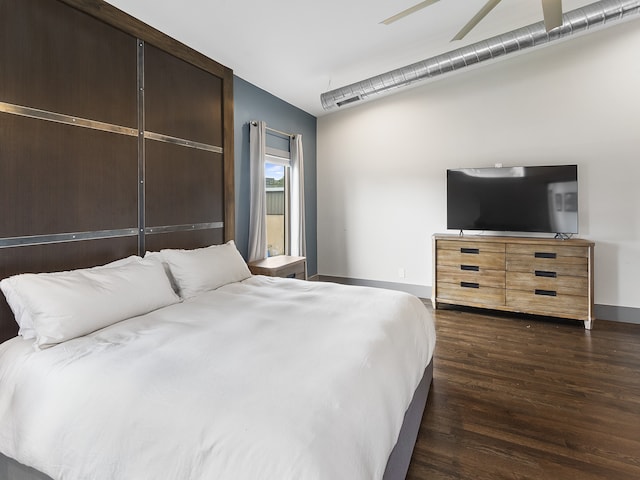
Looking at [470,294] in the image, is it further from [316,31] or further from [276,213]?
[316,31]

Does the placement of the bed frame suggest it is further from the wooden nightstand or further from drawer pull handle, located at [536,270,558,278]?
drawer pull handle, located at [536,270,558,278]

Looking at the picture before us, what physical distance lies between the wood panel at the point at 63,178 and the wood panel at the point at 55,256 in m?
0.10

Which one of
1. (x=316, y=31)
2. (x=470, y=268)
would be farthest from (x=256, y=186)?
(x=470, y=268)

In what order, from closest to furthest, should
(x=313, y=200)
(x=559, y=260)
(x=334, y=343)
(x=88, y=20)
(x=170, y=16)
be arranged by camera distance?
1. (x=334, y=343)
2. (x=88, y=20)
3. (x=170, y=16)
4. (x=559, y=260)
5. (x=313, y=200)

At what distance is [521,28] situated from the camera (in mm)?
3264

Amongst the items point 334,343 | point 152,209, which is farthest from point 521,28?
point 152,209

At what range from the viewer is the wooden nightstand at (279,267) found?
143 inches

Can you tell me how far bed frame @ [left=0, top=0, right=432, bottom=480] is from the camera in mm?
2045

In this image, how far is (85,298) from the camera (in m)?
1.83

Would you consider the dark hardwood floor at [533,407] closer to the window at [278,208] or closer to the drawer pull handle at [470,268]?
the drawer pull handle at [470,268]

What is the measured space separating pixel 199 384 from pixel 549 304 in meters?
3.90

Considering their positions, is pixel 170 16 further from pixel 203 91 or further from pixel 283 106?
pixel 283 106

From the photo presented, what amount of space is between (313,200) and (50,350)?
4.34 meters

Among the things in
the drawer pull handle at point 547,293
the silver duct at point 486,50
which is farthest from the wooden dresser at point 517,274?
the silver duct at point 486,50
